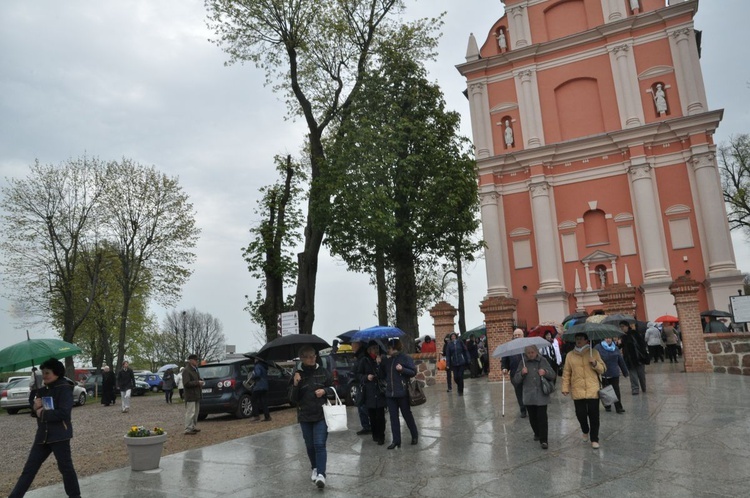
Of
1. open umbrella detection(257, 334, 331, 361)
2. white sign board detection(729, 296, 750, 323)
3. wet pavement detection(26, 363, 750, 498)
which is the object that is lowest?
wet pavement detection(26, 363, 750, 498)

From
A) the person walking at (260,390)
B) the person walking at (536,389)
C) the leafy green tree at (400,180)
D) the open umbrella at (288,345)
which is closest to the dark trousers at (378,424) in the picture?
the open umbrella at (288,345)

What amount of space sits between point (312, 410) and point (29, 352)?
13.6ft

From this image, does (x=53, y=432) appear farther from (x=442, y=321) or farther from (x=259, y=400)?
(x=442, y=321)

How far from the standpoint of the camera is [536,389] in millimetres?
8258

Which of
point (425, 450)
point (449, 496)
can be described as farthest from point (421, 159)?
point (449, 496)

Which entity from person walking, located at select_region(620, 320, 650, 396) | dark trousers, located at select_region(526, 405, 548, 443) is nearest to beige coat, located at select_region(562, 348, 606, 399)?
dark trousers, located at select_region(526, 405, 548, 443)

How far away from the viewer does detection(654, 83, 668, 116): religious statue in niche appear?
33000mm

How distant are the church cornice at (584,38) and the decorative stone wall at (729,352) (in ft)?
75.7

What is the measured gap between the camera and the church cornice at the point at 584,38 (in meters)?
32.8

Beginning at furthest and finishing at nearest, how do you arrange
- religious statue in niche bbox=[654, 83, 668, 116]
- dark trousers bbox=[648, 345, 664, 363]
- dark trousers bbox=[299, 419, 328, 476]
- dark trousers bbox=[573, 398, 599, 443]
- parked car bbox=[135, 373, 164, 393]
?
parked car bbox=[135, 373, 164, 393], religious statue in niche bbox=[654, 83, 668, 116], dark trousers bbox=[648, 345, 664, 363], dark trousers bbox=[573, 398, 599, 443], dark trousers bbox=[299, 419, 328, 476]

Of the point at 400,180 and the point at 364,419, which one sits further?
the point at 400,180

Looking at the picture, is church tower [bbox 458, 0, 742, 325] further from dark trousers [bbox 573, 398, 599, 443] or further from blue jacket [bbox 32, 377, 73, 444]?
blue jacket [bbox 32, 377, 73, 444]

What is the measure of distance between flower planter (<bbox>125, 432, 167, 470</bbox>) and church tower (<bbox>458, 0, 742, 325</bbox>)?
27846mm

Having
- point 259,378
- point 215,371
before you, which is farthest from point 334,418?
point 215,371
